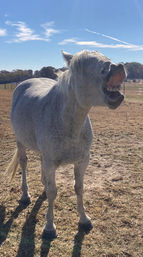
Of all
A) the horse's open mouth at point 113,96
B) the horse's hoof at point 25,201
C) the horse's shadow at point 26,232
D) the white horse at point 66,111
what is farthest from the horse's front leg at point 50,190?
the horse's open mouth at point 113,96

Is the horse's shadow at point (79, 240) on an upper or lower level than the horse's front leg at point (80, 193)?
lower

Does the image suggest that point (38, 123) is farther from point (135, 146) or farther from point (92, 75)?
point (135, 146)

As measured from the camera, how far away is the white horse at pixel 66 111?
5.59 feet

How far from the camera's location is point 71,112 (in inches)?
91.1

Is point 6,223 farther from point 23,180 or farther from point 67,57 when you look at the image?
point 67,57

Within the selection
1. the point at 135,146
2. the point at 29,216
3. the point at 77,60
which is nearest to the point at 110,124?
the point at 135,146

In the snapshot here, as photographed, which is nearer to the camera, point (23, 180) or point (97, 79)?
point (97, 79)

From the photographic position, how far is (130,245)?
266 cm

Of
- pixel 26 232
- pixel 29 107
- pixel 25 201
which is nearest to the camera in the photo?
pixel 26 232

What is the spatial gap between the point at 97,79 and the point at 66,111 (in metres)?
0.70

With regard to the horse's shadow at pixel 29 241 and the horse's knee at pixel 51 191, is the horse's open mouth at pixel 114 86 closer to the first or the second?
the horse's knee at pixel 51 191

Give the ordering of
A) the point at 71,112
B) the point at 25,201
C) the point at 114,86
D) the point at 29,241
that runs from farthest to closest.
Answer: the point at 25,201
the point at 29,241
the point at 71,112
the point at 114,86

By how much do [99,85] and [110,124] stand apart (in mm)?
6579

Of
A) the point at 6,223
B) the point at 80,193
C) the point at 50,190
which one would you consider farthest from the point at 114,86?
the point at 6,223
